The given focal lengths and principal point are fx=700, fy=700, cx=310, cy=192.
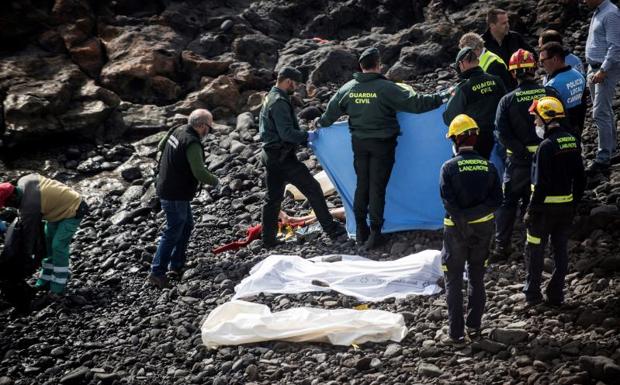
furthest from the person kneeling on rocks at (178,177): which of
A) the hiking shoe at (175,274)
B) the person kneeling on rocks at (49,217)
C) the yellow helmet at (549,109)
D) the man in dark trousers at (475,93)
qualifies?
the yellow helmet at (549,109)

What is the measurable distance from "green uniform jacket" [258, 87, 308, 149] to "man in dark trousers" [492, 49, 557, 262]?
2531mm

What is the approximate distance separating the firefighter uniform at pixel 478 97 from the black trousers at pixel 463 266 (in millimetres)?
1935

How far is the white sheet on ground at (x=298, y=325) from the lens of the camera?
628cm

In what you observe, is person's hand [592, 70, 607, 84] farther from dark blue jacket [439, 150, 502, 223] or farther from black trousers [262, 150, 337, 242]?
Answer: black trousers [262, 150, 337, 242]

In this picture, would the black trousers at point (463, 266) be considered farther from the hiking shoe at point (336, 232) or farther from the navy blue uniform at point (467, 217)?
the hiking shoe at point (336, 232)

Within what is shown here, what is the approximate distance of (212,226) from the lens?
1045cm

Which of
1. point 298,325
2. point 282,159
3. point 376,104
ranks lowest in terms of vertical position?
point 298,325

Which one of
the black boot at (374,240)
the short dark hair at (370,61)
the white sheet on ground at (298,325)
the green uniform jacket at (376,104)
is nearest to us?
the white sheet on ground at (298,325)

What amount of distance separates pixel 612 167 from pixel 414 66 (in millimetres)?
7496

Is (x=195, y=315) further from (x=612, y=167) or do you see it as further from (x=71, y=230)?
(x=612, y=167)

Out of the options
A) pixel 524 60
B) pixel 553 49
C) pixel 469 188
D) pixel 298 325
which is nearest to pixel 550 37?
pixel 553 49

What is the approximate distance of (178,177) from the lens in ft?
27.6

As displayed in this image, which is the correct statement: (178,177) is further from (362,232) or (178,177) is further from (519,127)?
(519,127)

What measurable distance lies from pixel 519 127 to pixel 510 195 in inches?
27.7
